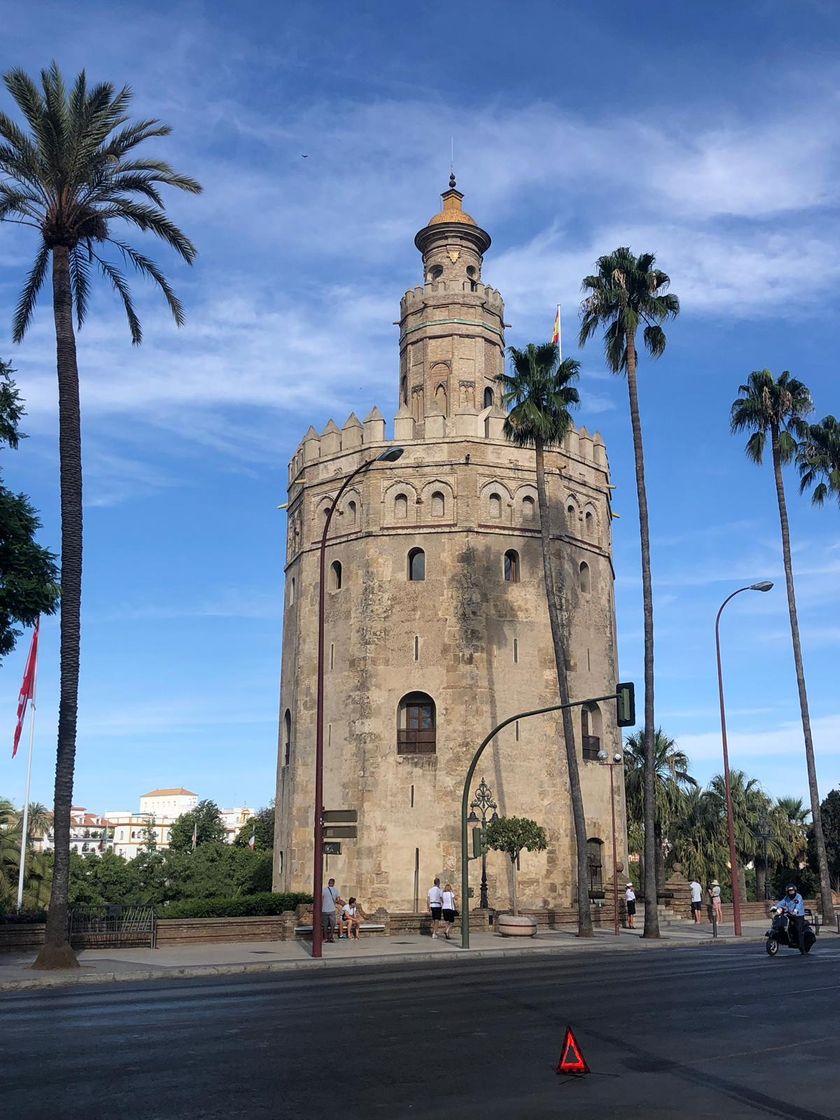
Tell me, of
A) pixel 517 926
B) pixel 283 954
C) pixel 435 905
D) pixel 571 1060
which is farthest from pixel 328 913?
pixel 571 1060

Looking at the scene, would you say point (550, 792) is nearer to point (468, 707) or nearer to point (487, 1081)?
point (468, 707)

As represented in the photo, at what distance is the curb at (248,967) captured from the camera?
17.8 meters

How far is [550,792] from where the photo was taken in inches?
1468

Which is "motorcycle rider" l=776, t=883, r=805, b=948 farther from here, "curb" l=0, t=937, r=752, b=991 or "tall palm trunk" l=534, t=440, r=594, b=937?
"tall palm trunk" l=534, t=440, r=594, b=937

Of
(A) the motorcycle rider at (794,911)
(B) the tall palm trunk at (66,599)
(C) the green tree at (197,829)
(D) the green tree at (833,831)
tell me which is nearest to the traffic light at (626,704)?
(A) the motorcycle rider at (794,911)

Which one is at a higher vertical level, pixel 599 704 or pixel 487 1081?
pixel 599 704

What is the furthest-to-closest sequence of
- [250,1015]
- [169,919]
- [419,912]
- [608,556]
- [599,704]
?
[608,556]
[599,704]
[419,912]
[169,919]
[250,1015]

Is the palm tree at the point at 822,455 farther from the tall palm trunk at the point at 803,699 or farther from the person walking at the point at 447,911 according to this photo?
the person walking at the point at 447,911

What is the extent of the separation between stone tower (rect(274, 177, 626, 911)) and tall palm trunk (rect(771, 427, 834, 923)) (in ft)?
21.9

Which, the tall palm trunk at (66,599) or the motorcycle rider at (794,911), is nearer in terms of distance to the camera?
the tall palm trunk at (66,599)

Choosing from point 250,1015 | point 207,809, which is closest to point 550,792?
point 250,1015

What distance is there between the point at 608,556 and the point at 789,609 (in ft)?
23.3

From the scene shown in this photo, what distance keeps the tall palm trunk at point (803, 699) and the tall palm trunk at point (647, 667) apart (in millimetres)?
9759

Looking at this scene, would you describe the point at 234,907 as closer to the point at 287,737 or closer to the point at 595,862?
the point at 287,737
